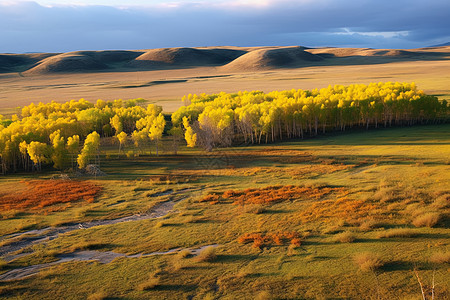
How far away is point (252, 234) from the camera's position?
37906mm

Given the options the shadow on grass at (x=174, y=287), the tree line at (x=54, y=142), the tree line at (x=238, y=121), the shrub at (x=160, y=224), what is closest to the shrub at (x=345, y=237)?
the shadow on grass at (x=174, y=287)

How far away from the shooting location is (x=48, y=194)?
186ft

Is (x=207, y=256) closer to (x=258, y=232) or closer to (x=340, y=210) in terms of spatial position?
(x=258, y=232)

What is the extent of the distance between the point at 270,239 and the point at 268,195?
14537 millimetres

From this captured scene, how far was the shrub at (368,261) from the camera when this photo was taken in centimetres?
2916

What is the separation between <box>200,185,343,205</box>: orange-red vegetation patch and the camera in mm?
48797

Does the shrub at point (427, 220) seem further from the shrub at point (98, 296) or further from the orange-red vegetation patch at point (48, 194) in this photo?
the orange-red vegetation patch at point (48, 194)

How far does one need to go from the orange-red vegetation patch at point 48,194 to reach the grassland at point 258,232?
1139 mm

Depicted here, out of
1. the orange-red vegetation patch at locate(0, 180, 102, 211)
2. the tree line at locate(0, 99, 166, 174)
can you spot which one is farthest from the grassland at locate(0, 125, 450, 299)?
the tree line at locate(0, 99, 166, 174)

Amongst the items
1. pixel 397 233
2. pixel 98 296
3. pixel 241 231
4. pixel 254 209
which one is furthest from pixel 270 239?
pixel 98 296

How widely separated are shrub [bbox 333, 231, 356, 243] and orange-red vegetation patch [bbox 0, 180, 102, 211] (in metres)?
34.9

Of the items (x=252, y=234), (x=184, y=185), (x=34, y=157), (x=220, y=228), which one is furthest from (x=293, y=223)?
(x=34, y=157)

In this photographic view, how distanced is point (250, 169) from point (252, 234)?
3029 cm

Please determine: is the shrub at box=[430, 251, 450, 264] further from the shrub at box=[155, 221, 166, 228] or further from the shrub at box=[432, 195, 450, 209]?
the shrub at box=[155, 221, 166, 228]
